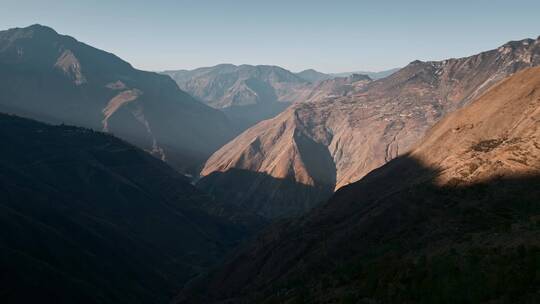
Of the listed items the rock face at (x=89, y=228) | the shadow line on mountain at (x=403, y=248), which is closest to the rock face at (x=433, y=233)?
the shadow line on mountain at (x=403, y=248)

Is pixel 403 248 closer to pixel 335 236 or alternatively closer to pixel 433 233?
pixel 433 233

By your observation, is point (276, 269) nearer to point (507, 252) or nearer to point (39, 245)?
point (39, 245)

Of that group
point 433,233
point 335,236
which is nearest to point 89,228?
point 335,236

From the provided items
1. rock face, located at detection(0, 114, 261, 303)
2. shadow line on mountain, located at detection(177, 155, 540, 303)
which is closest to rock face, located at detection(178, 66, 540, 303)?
shadow line on mountain, located at detection(177, 155, 540, 303)

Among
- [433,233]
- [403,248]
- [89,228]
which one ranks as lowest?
[89,228]

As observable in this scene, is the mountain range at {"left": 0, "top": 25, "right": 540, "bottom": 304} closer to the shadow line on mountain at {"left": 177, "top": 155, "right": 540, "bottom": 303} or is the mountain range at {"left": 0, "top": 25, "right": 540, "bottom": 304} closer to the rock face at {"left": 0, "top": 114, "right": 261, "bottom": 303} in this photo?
the shadow line on mountain at {"left": 177, "top": 155, "right": 540, "bottom": 303}

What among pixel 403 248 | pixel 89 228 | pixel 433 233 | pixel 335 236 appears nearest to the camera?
pixel 403 248

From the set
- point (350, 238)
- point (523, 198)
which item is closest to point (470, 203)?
point (523, 198)
